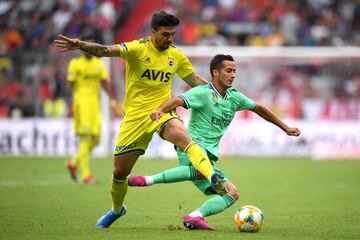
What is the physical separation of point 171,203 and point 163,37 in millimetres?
4002

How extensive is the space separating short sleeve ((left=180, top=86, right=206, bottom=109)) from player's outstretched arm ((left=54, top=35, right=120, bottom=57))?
0.98m

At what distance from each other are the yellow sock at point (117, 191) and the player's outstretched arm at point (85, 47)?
1612mm

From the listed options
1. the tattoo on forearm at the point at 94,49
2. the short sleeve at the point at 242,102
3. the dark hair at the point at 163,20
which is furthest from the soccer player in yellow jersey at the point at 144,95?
the short sleeve at the point at 242,102

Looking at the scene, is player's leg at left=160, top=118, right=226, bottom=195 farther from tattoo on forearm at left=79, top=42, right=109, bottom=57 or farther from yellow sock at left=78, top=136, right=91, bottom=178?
yellow sock at left=78, top=136, right=91, bottom=178

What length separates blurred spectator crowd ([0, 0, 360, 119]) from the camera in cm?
2481

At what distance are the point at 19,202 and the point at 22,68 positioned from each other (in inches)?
499

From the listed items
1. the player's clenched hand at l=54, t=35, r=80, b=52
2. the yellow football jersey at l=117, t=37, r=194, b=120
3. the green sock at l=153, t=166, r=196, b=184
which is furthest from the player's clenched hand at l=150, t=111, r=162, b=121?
the player's clenched hand at l=54, t=35, r=80, b=52

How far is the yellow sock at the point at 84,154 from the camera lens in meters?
16.1

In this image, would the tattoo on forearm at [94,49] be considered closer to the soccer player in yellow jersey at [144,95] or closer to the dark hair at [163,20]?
the soccer player in yellow jersey at [144,95]

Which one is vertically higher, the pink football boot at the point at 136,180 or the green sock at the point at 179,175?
the green sock at the point at 179,175

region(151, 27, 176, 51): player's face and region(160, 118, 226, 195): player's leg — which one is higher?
region(151, 27, 176, 51): player's face

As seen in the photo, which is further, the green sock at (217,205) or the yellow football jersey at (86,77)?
the yellow football jersey at (86,77)

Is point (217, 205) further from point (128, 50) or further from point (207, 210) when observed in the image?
point (128, 50)

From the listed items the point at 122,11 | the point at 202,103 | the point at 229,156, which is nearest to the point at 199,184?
the point at 202,103
